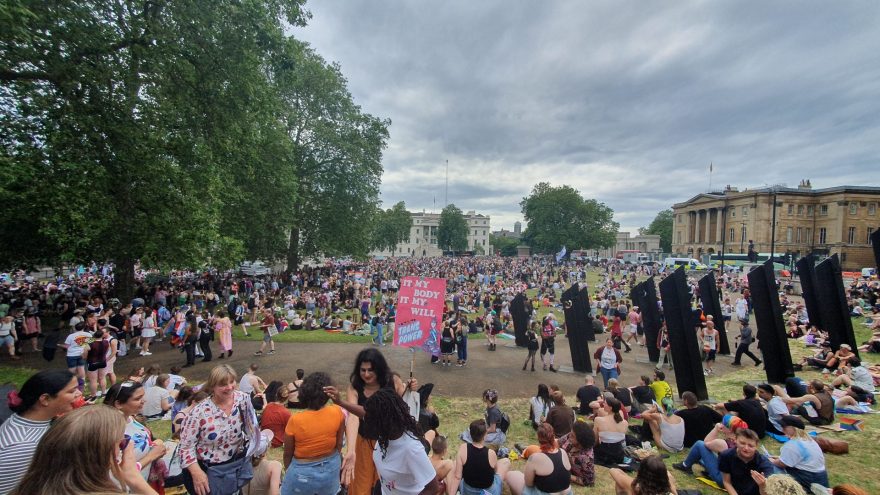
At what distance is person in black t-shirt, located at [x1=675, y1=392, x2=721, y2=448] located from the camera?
6.38m

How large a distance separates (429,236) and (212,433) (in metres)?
128

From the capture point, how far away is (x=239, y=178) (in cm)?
1905

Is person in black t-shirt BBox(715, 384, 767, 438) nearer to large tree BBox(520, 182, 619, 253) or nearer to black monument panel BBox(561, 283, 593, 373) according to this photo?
black monument panel BBox(561, 283, 593, 373)

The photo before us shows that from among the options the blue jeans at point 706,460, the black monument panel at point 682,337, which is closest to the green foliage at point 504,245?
the black monument panel at point 682,337

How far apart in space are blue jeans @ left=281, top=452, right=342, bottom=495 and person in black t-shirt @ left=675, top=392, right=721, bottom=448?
6.16 meters

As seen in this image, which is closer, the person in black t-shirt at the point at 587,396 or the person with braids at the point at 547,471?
the person with braids at the point at 547,471

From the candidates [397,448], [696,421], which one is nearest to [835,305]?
[696,421]

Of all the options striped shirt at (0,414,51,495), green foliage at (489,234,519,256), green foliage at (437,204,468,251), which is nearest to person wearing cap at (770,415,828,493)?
striped shirt at (0,414,51,495)

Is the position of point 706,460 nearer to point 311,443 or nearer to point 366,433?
point 366,433

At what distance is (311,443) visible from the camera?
3.20m

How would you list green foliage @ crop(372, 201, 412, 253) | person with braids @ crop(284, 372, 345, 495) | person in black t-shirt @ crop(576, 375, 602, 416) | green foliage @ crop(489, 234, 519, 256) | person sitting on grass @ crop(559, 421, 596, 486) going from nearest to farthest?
1. person with braids @ crop(284, 372, 345, 495)
2. person sitting on grass @ crop(559, 421, 596, 486)
3. person in black t-shirt @ crop(576, 375, 602, 416)
4. green foliage @ crop(372, 201, 412, 253)
5. green foliage @ crop(489, 234, 519, 256)

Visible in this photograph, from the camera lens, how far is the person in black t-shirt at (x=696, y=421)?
6.38 metres

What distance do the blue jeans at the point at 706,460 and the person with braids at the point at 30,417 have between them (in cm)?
733

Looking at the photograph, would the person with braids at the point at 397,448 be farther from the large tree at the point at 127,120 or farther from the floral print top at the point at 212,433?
the large tree at the point at 127,120
